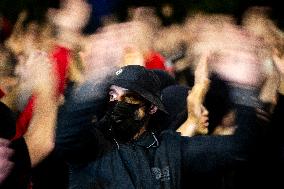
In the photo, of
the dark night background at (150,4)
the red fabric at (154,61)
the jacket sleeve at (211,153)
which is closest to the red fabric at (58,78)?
the red fabric at (154,61)

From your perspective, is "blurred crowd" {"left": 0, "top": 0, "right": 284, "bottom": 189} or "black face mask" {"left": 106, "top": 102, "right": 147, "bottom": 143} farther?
"black face mask" {"left": 106, "top": 102, "right": 147, "bottom": 143}

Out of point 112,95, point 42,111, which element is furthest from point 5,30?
point 42,111

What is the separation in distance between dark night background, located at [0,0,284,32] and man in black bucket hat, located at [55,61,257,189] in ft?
10.7

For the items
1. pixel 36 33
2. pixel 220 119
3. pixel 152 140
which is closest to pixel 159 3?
pixel 36 33

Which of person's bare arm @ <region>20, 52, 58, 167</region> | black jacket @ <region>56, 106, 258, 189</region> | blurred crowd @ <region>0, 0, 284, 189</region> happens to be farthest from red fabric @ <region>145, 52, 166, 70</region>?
person's bare arm @ <region>20, 52, 58, 167</region>

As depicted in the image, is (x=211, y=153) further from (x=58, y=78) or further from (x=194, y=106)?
(x=58, y=78)

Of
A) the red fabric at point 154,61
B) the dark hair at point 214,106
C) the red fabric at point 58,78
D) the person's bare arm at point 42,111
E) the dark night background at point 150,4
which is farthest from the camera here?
the dark night background at point 150,4

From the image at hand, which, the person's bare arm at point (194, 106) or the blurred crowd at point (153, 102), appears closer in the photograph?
the blurred crowd at point (153, 102)

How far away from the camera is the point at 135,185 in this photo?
7.36ft

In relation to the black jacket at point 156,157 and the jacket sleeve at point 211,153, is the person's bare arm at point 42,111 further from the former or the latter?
the jacket sleeve at point 211,153

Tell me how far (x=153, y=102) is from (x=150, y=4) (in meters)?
4.48

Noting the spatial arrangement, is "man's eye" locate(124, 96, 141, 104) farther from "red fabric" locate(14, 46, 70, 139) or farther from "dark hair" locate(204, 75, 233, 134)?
"dark hair" locate(204, 75, 233, 134)

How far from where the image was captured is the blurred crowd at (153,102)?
1.86m

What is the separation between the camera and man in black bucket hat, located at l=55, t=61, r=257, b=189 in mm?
2210
